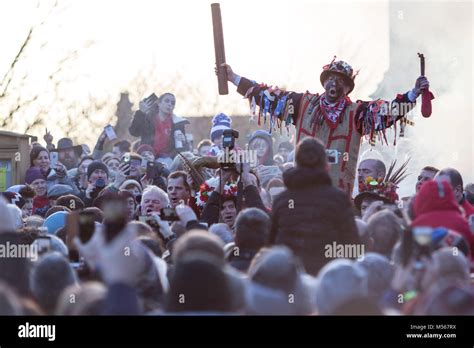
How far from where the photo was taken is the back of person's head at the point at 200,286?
6238 millimetres

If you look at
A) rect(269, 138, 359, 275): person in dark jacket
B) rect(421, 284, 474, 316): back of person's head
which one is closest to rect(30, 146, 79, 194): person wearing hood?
rect(269, 138, 359, 275): person in dark jacket

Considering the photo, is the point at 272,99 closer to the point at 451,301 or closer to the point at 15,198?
the point at 15,198

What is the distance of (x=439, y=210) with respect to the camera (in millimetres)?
7602

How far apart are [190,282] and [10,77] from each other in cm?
1097

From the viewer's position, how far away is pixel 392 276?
7004 mm

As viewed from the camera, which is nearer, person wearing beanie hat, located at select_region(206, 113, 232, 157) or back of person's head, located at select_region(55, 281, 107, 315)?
back of person's head, located at select_region(55, 281, 107, 315)

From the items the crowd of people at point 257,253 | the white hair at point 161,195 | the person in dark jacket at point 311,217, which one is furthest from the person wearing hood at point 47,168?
the person in dark jacket at point 311,217

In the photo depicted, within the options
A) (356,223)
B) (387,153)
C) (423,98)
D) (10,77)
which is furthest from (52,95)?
(356,223)

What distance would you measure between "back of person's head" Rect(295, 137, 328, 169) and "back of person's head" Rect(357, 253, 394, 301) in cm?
80

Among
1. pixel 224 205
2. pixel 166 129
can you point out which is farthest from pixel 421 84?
pixel 166 129

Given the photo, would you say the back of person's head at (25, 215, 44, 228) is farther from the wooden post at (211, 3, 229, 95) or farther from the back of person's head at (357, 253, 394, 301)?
the back of person's head at (357, 253, 394, 301)

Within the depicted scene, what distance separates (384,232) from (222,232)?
145 centimetres

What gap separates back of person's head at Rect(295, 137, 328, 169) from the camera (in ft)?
25.9
